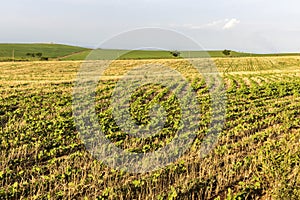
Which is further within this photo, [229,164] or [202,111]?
[202,111]

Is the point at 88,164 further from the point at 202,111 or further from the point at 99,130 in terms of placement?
the point at 202,111

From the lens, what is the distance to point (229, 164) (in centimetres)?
741

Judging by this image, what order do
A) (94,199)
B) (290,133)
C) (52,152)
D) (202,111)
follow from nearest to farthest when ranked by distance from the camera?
(94,199), (52,152), (290,133), (202,111)

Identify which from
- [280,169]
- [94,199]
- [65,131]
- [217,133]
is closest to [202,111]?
[217,133]

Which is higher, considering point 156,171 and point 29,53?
point 29,53

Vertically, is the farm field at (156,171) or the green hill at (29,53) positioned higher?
the green hill at (29,53)

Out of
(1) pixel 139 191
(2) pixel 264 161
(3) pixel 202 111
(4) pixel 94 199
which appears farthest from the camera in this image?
(3) pixel 202 111

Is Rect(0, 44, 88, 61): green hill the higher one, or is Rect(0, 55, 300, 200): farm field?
Rect(0, 44, 88, 61): green hill

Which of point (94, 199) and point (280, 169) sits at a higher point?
point (280, 169)

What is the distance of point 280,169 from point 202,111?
7369mm

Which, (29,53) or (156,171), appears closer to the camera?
(156,171)

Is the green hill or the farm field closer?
the farm field

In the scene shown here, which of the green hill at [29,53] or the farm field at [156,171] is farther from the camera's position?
the green hill at [29,53]

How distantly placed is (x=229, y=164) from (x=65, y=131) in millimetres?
5230
